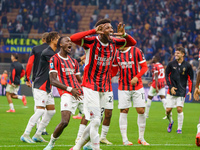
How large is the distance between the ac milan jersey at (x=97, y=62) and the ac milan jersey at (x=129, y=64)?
5.55 ft

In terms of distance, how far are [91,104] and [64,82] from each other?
1.00 metres

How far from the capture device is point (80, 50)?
30859 mm

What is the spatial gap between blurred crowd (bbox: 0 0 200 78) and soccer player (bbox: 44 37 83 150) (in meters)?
21.2

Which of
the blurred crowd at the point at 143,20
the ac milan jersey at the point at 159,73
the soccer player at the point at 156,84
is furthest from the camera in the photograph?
the blurred crowd at the point at 143,20

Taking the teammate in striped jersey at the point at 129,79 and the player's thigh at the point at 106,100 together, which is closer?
the player's thigh at the point at 106,100

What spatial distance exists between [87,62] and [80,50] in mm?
24239

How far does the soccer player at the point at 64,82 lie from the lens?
6934mm

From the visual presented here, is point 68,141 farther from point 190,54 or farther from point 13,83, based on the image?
point 190,54

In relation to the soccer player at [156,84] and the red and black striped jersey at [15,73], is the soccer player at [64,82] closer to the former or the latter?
the soccer player at [156,84]

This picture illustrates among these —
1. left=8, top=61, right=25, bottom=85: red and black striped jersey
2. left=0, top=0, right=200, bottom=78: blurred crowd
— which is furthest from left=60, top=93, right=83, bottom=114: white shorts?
left=0, top=0, right=200, bottom=78: blurred crowd

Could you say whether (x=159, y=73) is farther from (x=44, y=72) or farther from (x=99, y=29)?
(x=99, y=29)

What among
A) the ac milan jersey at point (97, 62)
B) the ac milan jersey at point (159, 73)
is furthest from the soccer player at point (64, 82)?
the ac milan jersey at point (159, 73)

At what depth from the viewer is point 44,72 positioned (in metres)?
8.44

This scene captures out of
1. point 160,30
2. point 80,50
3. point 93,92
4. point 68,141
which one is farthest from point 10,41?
point 93,92
